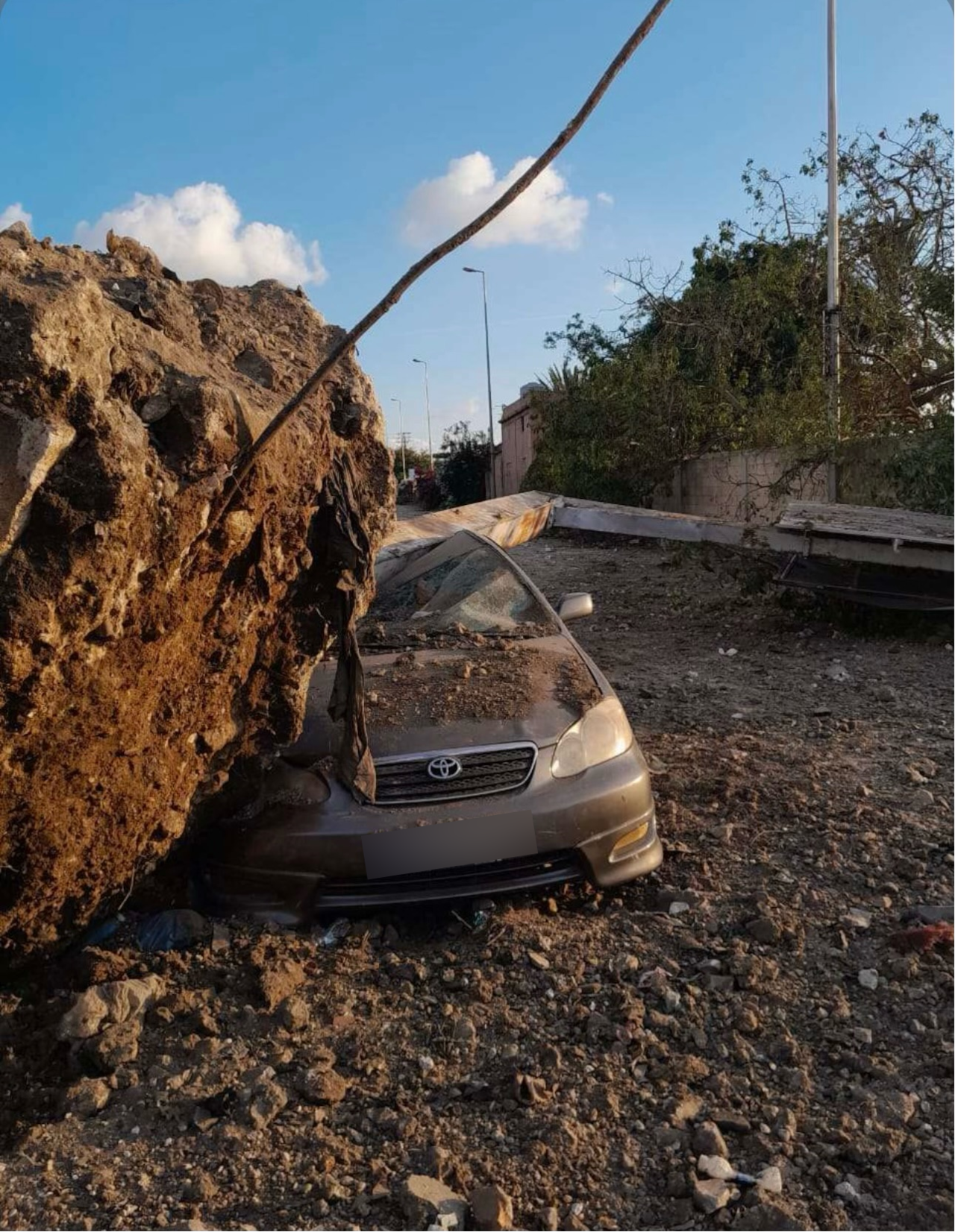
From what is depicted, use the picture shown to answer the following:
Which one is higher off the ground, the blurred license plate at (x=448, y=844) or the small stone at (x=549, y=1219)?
the blurred license plate at (x=448, y=844)

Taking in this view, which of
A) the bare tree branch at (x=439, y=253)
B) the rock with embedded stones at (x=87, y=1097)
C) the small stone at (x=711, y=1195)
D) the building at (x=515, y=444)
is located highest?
the building at (x=515, y=444)

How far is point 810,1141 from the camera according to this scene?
2426mm

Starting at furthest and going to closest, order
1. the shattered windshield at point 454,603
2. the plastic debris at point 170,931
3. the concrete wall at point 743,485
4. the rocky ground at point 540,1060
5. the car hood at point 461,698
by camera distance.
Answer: the concrete wall at point 743,485
the shattered windshield at point 454,603
the car hood at point 461,698
the plastic debris at point 170,931
the rocky ground at point 540,1060

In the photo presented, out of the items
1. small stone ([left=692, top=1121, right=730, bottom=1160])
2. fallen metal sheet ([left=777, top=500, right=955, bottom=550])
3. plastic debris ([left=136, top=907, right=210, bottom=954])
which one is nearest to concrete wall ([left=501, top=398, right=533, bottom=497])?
fallen metal sheet ([left=777, top=500, right=955, bottom=550])

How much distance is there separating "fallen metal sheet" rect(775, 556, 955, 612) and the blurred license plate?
600 cm

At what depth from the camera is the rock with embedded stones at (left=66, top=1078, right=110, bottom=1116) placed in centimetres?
Answer: 257

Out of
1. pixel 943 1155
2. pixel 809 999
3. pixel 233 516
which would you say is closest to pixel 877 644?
pixel 809 999

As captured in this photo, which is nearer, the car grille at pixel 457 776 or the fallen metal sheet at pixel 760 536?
the car grille at pixel 457 776

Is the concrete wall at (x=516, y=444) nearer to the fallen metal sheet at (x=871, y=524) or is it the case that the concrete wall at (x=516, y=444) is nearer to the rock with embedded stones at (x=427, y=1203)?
the fallen metal sheet at (x=871, y=524)

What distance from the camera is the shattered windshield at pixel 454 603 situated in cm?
474

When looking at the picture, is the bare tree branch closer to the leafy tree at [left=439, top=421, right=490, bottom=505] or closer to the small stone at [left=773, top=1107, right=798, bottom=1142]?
the small stone at [left=773, top=1107, right=798, bottom=1142]

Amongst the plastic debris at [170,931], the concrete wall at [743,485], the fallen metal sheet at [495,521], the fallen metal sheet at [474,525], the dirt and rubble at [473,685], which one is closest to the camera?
the plastic debris at [170,931]

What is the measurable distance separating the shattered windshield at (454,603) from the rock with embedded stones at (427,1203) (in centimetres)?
266

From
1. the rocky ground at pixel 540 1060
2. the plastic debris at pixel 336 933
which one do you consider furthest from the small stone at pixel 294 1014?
the plastic debris at pixel 336 933
